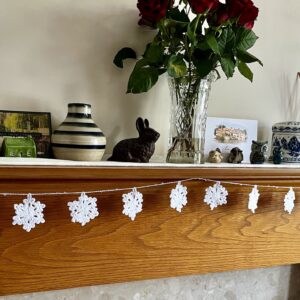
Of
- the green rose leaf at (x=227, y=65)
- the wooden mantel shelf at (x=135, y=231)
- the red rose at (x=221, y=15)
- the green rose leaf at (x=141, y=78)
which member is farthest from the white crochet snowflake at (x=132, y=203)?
the red rose at (x=221, y=15)

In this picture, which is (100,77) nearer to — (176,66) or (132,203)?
(176,66)

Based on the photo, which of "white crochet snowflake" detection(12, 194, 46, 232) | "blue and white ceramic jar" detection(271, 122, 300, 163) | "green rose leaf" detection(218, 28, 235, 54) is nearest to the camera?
"white crochet snowflake" detection(12, 194, 46, 232)

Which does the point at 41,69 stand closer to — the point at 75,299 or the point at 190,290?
the point at 75,299


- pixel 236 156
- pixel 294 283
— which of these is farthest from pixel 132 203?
pixel 294 283

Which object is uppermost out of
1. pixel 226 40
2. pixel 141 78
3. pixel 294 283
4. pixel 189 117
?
pixel 226 40

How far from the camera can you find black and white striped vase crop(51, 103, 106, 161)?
0.97 metres

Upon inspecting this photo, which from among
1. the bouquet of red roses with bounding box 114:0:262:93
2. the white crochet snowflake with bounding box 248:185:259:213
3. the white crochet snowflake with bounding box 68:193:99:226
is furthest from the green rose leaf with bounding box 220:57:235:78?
the white crochet snowflake with bounding box 68:193:99:226

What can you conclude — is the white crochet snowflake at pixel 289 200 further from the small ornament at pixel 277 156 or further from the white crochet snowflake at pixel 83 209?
the white crochet snowflake at pixel 83 209

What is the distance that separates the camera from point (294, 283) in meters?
1.50

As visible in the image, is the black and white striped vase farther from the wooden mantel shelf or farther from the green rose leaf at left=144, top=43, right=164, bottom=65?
the green rose leaf at left=144, top=43, right=164, bottom=65

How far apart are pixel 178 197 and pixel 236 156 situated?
0.31 metres

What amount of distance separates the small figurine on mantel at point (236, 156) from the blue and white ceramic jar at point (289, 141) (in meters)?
0.16

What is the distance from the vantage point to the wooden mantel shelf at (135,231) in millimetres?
897

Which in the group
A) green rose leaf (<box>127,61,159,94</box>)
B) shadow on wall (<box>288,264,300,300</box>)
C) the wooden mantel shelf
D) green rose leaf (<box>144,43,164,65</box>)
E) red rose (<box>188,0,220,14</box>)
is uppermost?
red rose (<box>188,0,220,14</box>)
